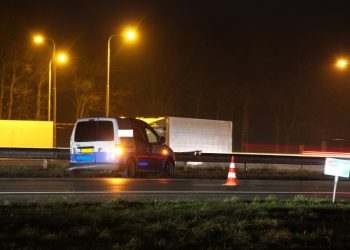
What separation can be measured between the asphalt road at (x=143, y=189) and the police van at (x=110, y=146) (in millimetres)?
733

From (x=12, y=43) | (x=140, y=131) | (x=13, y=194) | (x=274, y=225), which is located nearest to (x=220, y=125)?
(x=140, y=131)

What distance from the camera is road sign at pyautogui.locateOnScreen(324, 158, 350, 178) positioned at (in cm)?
1202

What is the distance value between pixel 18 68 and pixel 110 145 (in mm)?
30304

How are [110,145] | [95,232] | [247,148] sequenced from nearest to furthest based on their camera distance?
[95,232] → [110,145] → [247,148]

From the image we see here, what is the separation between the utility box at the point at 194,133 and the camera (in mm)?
31719

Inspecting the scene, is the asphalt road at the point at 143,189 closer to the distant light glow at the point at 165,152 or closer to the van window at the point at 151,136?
the distant light glow at the point at 165,152

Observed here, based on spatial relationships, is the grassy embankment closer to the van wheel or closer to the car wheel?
the van wheel

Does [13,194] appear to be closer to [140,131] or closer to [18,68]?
[140,131]

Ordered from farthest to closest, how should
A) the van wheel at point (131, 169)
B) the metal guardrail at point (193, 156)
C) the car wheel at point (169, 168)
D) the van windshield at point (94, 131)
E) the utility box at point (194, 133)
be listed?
the utility box at point (194, 133) → the metal guardrail at point (193, 156) → the car wheel at point (169, 168) → the van wheel at point (131, 169) → the van windshield at point (94, 131)

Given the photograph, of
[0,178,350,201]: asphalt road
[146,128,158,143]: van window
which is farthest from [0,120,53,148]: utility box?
[0,178,350,201]: asphalt road

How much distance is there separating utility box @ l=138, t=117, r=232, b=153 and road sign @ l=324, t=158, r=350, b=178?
58.6ft

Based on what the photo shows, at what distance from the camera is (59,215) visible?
348 inches

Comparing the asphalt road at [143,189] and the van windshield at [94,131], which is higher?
the van windshield at [94,131]

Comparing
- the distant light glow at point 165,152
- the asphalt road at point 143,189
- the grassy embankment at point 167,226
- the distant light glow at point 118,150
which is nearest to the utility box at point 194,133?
the distant light glow at point 165,152
